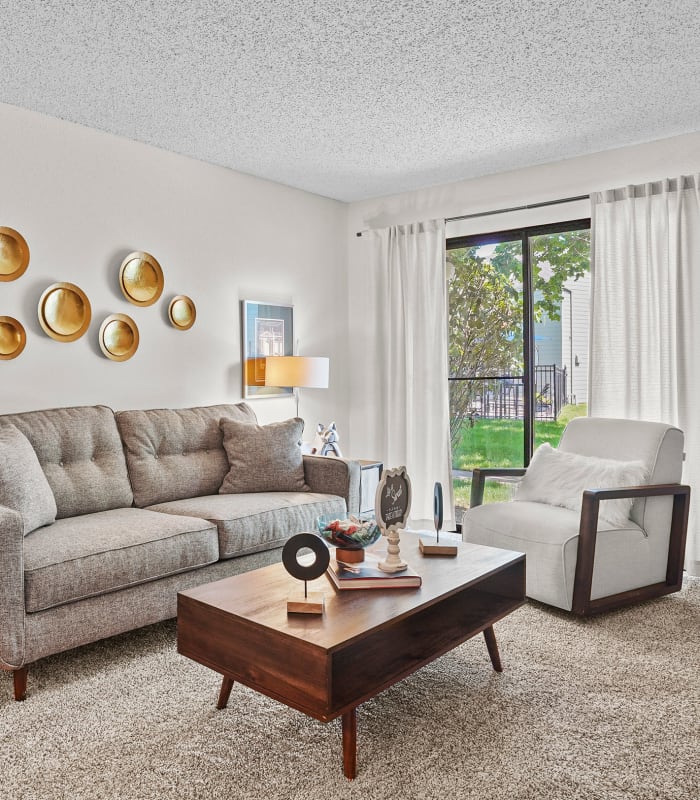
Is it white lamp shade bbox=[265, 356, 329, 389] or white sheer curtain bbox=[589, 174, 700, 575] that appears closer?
white sheer curtain bbox=[589, 174, 700, 575]

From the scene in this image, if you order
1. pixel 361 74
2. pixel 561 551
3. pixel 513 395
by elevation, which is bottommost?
pixel 561 551

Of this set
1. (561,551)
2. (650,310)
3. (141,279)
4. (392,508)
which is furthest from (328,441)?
(392,508)

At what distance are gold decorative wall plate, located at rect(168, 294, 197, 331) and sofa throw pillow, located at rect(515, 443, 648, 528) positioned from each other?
225 centimetres

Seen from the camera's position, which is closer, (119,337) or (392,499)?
(392,499)

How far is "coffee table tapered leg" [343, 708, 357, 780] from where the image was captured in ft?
6.24

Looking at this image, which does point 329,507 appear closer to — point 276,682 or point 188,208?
point 276,682

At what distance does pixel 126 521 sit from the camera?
300 cm

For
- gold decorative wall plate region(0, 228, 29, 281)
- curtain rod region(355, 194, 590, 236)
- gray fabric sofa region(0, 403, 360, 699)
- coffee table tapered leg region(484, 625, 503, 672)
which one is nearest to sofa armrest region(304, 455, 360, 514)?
gray fabric sofa region(0, 403, 360, 699)

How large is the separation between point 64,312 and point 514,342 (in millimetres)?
2890

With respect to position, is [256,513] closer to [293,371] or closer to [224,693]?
[224,693]

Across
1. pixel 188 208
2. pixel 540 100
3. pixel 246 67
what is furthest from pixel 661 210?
pixel 188 208

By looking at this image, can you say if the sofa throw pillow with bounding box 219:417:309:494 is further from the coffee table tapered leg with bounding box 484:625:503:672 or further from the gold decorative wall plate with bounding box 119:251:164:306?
the coffee table tapered leg with bounding box 484:625:503:672

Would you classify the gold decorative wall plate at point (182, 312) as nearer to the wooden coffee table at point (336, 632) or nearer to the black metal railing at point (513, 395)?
the black metal railing at point (513, 395)

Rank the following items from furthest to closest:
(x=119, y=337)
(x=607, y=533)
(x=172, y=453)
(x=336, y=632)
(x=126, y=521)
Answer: (x=119, y=337) < (x=172, y=453) < (x=607, y=533) < (x=126, y=521) < (x=336, y=632)
